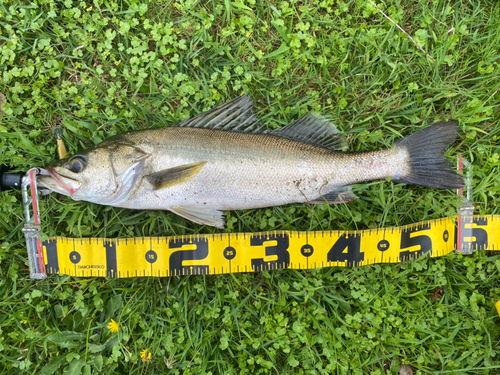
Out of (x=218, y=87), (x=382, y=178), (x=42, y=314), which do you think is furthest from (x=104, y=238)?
(x=382, y=178)

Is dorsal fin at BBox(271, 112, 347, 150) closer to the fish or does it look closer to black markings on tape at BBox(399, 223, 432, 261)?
the fish

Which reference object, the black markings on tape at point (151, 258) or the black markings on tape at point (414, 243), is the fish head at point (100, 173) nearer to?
the black markings on tape at point (151, 258)

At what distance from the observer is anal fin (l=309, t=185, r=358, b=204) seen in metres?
3.12

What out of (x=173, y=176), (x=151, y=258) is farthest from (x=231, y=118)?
(x=151, y=258)

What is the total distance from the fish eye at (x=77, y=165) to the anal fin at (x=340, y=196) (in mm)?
2196

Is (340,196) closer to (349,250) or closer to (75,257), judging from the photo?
(349,250)

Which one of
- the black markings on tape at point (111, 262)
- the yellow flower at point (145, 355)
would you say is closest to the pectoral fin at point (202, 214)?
the black markings on tape at point (111, 262)

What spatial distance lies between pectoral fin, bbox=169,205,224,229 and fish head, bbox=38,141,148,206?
1.61 feet

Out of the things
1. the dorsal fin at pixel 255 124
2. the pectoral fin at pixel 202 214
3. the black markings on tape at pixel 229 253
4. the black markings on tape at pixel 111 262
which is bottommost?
the black markings on tape at pixel 111 262

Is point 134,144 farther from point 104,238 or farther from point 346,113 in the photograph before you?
point 346,113

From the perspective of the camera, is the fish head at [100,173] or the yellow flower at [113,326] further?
the yellow flower at [113,326]

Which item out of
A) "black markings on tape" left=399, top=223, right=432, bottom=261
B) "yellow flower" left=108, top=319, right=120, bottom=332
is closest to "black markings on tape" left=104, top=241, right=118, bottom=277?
"yellow flower" left=108, top=319, right=120, bottom=332

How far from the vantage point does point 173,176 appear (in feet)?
9.37

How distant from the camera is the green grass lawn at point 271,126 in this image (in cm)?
319
